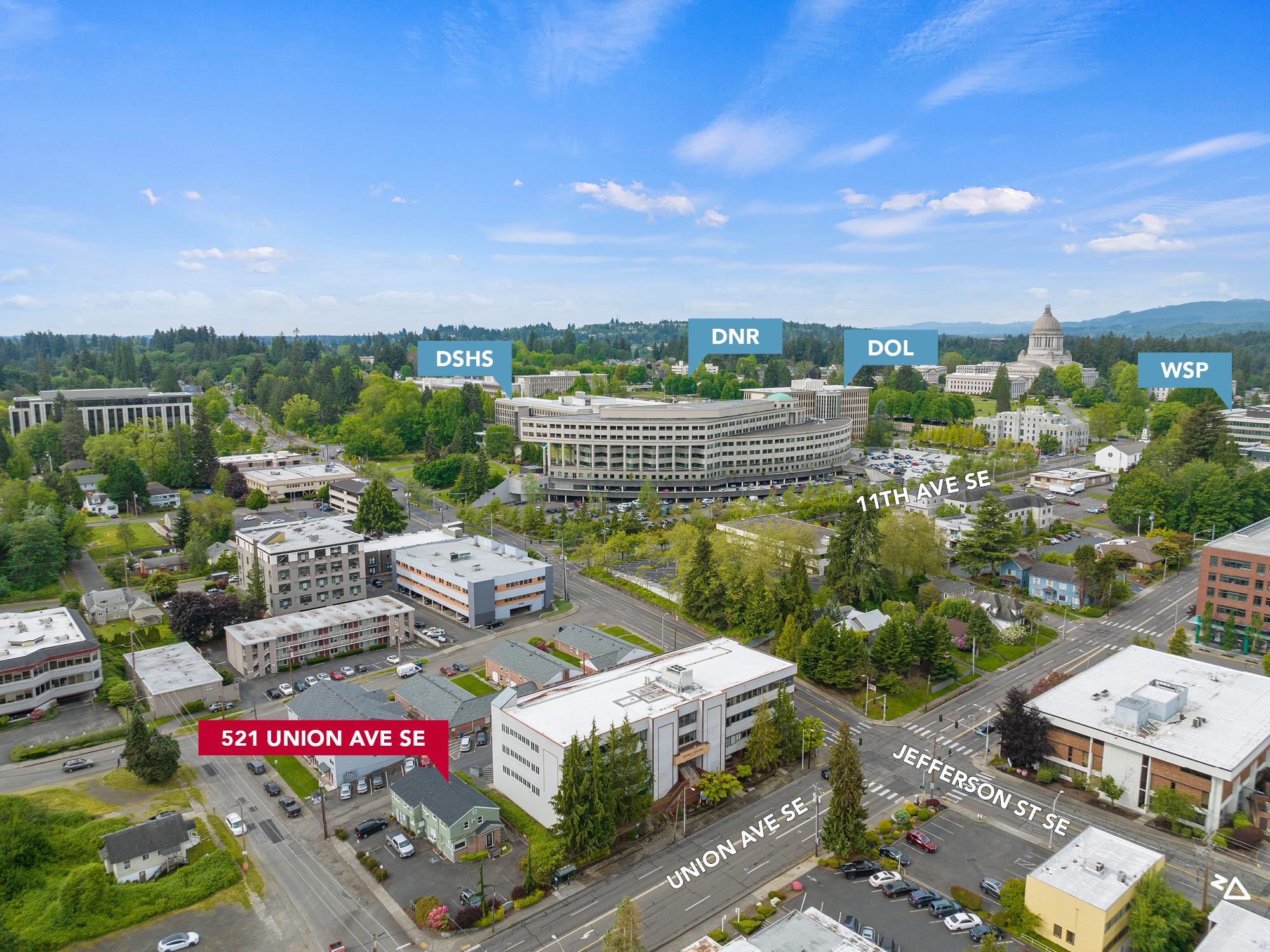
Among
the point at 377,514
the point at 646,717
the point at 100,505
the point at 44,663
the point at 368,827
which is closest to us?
the point at 368,827

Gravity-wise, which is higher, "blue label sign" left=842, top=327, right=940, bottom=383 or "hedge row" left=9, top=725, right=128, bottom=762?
"blue label sign" left=842, top=327, right=940, bottom=383

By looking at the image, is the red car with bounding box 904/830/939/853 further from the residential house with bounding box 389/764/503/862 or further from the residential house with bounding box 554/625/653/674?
the residential house with bounding box 554/625/653/674

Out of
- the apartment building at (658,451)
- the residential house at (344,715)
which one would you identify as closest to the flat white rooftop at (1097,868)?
the residential house at (344,715)

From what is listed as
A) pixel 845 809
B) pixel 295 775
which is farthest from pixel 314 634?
pixel 845 809

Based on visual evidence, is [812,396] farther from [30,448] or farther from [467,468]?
[30,448]

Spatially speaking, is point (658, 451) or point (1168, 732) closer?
point (1168, 732)

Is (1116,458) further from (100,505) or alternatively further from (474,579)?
(100,505)

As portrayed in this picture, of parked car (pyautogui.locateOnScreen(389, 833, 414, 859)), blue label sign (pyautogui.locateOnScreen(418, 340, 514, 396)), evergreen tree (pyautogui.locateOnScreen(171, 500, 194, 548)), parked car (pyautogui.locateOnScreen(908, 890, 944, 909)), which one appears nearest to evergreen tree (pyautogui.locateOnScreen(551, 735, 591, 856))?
parked car (pyautogui.locateOnScreen(389, 833, 414, 859))
